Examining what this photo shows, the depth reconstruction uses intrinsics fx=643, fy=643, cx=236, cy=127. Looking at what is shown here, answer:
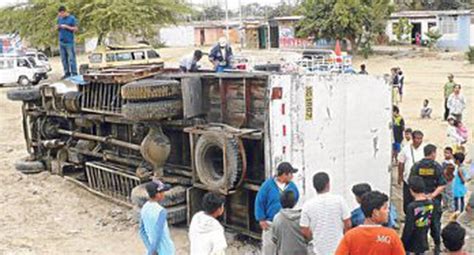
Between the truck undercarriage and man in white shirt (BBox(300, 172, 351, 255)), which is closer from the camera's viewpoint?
man in white shirt (BBox(300, 172, 351, 255))

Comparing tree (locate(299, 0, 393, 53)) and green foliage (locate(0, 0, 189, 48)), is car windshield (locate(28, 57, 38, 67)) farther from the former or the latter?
tree (locate(299, 0, 393, 53))

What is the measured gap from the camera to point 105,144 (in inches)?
423

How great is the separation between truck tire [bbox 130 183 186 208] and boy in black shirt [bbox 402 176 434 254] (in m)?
3.47

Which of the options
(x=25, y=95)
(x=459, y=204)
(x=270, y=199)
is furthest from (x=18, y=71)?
(x=270, y=199)

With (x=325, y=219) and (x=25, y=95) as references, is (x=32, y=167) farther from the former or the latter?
(x=325, y=219)

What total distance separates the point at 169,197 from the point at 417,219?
3.72 meters

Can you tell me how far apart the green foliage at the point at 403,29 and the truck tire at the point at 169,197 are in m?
38.3

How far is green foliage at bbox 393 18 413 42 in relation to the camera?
145 ft

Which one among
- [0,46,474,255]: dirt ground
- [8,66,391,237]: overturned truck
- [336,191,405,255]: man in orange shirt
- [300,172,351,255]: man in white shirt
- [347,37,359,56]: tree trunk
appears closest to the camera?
[336,191,405,255]: man in orange shirt

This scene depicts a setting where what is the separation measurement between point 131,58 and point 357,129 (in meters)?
10.4

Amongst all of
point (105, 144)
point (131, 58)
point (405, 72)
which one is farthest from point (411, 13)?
point (105, 144)

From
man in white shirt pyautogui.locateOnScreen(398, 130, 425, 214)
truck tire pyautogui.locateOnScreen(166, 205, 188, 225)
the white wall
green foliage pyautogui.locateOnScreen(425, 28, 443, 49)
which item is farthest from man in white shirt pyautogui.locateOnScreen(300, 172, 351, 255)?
the white wall

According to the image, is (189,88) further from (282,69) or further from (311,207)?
(311,207)

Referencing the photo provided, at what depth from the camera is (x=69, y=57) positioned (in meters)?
13.3
